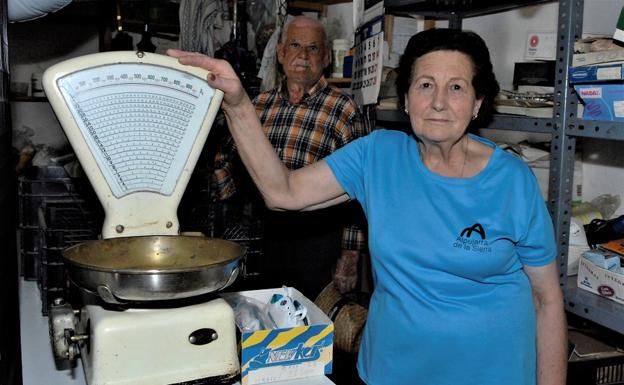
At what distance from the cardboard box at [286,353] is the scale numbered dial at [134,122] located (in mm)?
255

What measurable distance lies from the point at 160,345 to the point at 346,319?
44.9 inches

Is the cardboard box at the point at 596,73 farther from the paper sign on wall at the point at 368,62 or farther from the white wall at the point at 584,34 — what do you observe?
the paper sign on wall at the point at 368,62

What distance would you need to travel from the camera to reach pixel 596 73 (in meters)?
1.45

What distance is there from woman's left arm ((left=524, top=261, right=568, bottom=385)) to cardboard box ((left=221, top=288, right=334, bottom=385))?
501 millimetres

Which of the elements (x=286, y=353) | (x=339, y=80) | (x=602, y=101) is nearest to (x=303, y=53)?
(x=339, y=80)

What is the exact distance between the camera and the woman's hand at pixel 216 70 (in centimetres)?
109

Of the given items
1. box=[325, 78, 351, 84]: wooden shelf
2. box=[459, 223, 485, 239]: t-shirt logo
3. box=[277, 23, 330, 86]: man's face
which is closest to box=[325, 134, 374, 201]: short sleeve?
box=[459, 223, 485, 239]: t-shirt logo

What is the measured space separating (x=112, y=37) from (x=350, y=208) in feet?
7.45

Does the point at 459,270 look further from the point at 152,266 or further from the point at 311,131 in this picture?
the point at 311,131

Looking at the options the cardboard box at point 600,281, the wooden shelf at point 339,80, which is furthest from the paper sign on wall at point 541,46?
the wooden shelf at point 339,80

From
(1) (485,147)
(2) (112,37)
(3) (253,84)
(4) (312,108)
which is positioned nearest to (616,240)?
(1) (485,147)

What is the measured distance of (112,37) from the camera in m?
3.99

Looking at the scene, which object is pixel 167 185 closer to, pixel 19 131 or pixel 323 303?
pixel 323 303

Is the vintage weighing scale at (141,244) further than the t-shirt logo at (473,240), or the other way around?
the t-shirt logo at (473,240)
